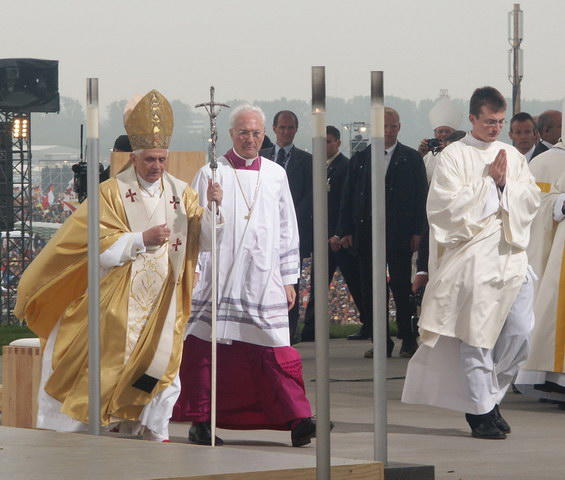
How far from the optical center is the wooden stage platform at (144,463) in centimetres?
510

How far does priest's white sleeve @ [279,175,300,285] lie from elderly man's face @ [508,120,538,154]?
3538 millimetres

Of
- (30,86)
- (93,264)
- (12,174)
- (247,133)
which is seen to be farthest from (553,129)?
(12,174)

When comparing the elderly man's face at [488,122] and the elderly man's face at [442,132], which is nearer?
the elderly man's face at [488,122]

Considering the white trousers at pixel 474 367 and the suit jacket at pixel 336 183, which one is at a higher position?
the suit jacket at pixel 336 183

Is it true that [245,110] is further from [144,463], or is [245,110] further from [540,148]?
[144,463]

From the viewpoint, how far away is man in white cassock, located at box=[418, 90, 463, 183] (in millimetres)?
14906

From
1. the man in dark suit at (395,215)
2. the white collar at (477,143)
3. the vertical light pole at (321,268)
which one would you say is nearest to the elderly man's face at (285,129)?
the man in dark suit at (395,215)

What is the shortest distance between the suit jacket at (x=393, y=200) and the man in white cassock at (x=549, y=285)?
272 cm

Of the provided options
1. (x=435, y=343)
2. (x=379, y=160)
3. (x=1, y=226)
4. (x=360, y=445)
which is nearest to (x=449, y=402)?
(x=435, y=343)

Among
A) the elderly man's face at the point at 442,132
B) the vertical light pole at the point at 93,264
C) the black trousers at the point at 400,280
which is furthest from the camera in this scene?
the elderly man's face at the point at 442,132

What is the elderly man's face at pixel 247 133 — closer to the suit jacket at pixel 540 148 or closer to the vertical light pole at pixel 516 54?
the suit jacket at pixel 540 148

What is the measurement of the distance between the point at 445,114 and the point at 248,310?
6339 millimetres

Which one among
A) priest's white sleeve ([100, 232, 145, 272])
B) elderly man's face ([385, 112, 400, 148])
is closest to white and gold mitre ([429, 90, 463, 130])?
elderly man's face ([385, 112, 400, 148])

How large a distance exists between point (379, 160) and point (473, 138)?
4126 mm
